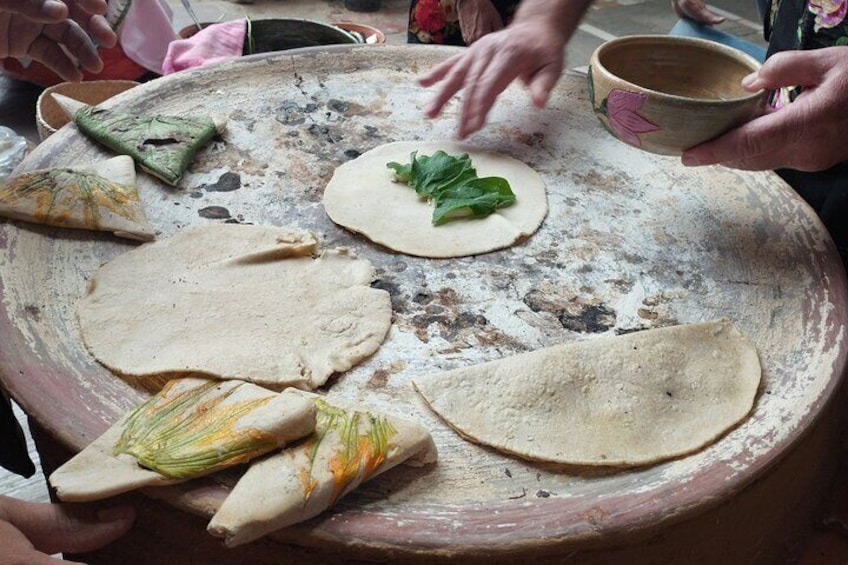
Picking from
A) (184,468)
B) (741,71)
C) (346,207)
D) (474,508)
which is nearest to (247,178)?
(346,207)

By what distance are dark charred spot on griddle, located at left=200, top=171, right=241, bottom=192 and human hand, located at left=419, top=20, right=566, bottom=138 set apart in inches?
19.8

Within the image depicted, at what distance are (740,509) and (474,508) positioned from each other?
0.44m

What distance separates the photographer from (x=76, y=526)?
1.15m

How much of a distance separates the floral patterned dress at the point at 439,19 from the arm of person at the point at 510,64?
1.09 m

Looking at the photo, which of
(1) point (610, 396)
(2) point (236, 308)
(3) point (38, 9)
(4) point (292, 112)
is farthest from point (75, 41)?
(1) point (610, 396)

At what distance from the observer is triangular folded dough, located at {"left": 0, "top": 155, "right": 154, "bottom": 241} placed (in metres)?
1.57

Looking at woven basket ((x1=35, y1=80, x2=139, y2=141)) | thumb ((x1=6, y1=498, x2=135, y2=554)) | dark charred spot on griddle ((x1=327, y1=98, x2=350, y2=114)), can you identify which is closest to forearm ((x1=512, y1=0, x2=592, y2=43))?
dark charred spot on griddle ((x1=327, y1=98, x2=350, y2=114))

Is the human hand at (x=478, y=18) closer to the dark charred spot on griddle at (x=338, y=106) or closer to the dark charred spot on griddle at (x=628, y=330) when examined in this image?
the dark charred spot on griddle at (x=338, y=106)

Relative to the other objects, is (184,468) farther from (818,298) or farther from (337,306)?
(818,298)

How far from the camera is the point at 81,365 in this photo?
4.22 ft

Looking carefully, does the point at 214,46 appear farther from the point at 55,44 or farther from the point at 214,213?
the point at 214,213

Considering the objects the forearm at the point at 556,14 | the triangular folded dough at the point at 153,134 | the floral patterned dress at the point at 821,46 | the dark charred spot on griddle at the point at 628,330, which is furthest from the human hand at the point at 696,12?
the dark charred spot on griddle at the point at 628,330

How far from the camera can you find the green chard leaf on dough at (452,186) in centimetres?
171

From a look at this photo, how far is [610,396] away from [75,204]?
114cm
